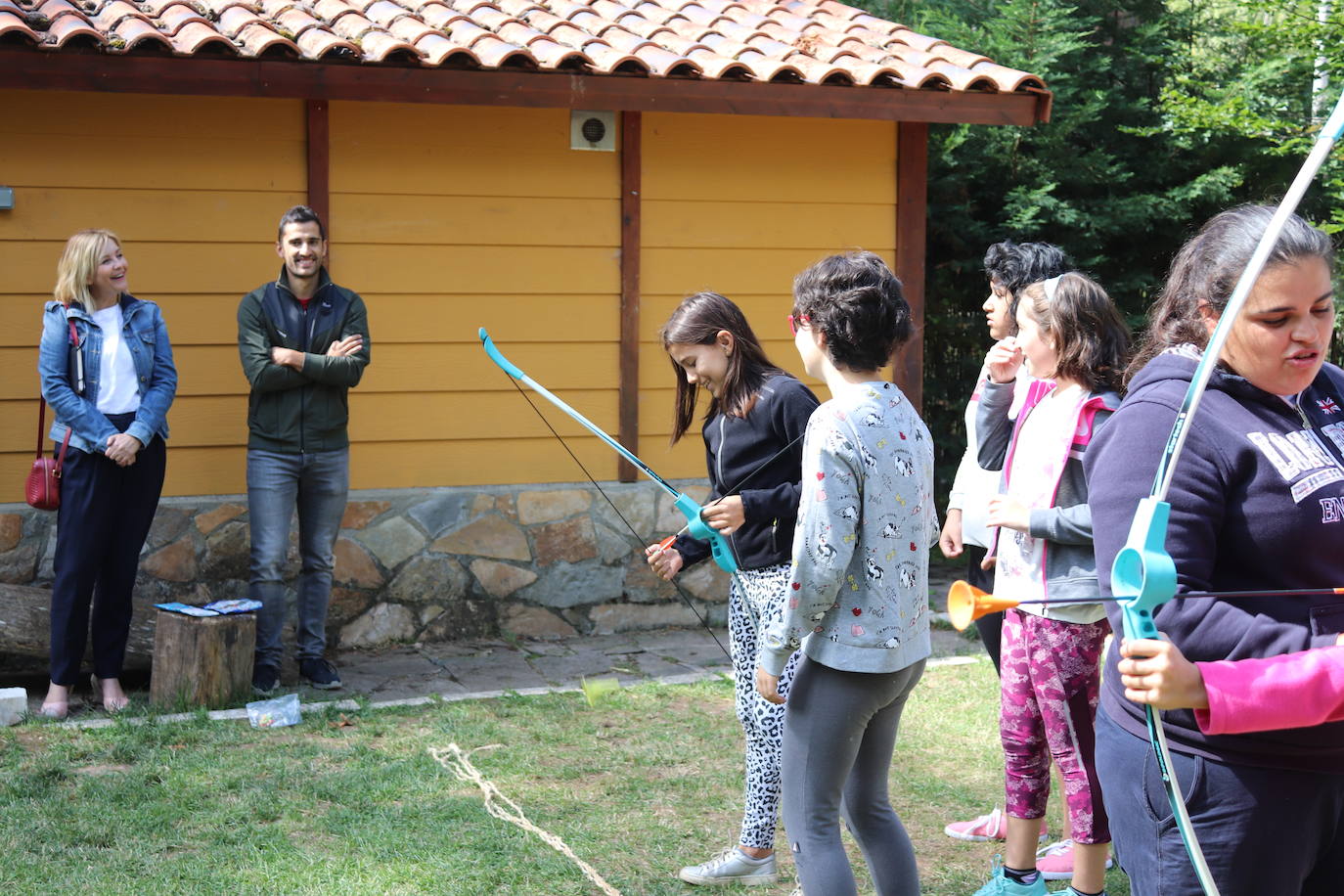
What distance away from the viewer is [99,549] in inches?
201

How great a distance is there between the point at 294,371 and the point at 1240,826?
4.32 metres

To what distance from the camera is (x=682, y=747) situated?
15.9 ft

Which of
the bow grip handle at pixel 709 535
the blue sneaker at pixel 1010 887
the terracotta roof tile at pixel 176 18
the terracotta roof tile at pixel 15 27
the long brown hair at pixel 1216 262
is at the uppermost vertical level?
the terracotta roof tile at pixel 176 18

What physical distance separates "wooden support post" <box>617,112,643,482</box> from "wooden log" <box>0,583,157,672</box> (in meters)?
2.34

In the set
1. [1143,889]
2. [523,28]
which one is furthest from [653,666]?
[1143,889]

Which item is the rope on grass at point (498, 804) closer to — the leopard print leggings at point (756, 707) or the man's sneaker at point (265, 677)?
the leopard print leggings at point (756, 707)

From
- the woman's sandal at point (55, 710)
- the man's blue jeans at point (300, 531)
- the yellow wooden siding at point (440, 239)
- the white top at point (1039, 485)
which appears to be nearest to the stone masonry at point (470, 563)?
the yellow wooden siding at point (440, 239)

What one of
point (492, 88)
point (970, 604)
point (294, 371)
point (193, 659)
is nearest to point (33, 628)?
point (193, 659)

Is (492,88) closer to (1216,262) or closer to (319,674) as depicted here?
(319,674)

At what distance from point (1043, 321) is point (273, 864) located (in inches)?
99.0

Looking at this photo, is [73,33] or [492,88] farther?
[492,88]

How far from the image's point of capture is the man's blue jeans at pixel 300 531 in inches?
218


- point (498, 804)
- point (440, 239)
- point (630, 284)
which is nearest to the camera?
point (498, 804)

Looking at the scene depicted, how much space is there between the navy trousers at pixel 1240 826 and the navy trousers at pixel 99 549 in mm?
4215
